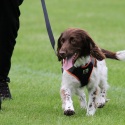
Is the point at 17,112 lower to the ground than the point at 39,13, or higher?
Answer: higher

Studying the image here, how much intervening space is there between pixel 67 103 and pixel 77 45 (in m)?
0.71

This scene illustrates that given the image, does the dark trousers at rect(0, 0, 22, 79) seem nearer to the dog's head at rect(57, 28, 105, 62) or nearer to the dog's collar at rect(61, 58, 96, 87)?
the dog's head at rect(57, 28, 105, 62)

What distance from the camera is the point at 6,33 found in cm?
840

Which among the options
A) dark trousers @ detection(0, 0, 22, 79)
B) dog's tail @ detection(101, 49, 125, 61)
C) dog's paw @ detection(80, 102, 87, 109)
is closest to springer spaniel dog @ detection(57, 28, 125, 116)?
dog's paw @ detection(80, 102, 87, 109)

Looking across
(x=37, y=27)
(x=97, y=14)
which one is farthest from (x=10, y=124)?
(x=97, y=14)

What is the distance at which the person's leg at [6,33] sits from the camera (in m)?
8.28

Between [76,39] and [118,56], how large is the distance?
1283 mm

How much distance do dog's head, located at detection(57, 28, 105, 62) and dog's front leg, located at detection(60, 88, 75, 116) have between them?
426mm

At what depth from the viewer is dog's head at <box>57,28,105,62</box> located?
7.05 meters

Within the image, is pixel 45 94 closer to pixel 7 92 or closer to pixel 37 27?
pixel 7 92

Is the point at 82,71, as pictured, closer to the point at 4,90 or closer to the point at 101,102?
the point at 101,102

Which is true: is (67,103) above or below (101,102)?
above

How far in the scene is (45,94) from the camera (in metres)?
9.06

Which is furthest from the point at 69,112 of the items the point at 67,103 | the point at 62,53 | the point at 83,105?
the point at 83,105
